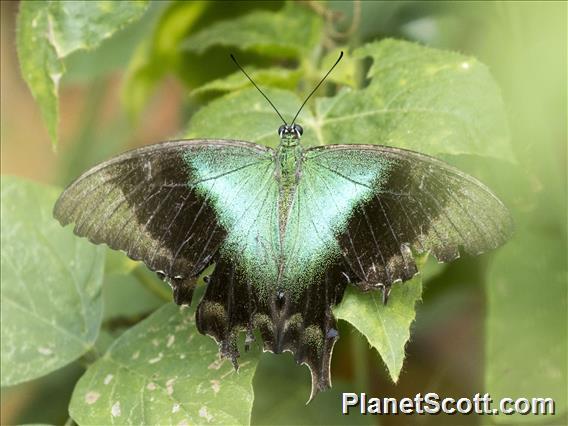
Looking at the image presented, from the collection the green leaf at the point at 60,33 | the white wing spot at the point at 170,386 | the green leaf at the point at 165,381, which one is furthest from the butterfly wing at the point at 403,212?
the green leaf at the point at 60,33

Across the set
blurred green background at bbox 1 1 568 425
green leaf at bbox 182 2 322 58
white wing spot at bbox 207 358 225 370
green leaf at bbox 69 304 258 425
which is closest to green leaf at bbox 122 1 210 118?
blurred green background at bbox 1 1 568 425

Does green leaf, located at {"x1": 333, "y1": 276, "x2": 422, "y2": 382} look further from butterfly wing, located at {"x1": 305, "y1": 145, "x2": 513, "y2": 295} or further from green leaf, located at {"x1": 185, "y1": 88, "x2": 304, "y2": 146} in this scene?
green leaf, located at {"x1": 185, "y1": 88, "x2": 304, "y2": 146}

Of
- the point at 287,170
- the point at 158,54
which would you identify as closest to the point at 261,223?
the point at 287,170

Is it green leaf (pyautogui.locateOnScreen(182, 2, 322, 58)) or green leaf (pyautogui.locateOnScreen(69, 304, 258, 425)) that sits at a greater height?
green leaf (pyautogui.locateOnScreen(182, 2, 322, 58))

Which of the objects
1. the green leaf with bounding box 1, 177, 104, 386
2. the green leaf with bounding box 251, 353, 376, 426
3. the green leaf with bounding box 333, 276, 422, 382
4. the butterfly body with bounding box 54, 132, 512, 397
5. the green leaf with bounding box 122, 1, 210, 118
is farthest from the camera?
the green leaf with bounding box 122, 1, 210, 118

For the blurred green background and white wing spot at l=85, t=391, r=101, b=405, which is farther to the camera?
the blurred green background

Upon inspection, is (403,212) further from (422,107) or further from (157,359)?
(157,359)
